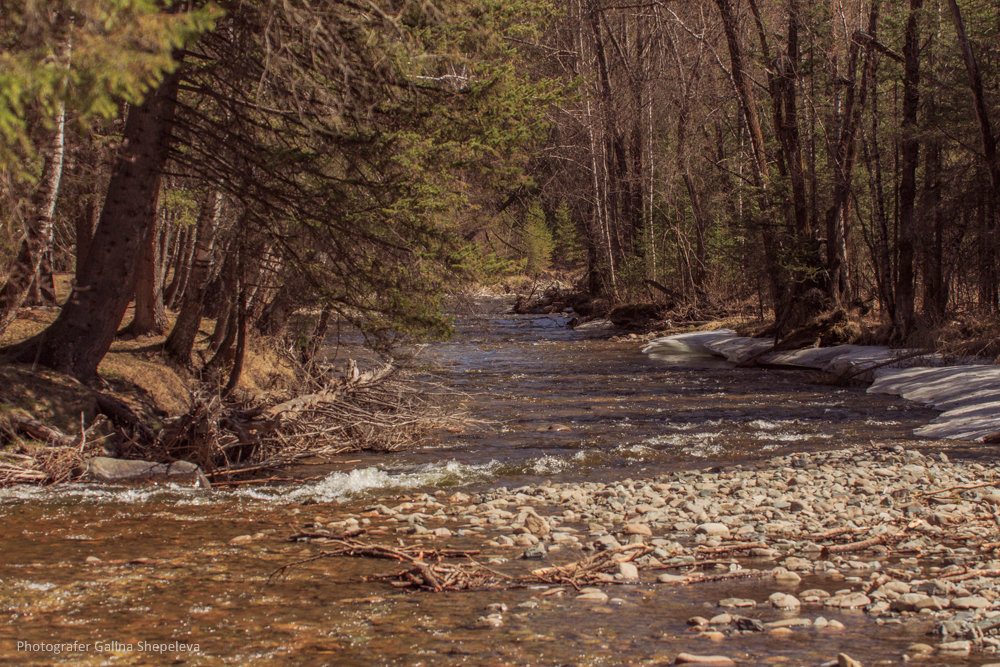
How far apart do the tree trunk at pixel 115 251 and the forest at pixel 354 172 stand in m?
0.03

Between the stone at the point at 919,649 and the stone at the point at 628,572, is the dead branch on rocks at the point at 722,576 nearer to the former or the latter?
the stone at the point at 628,572

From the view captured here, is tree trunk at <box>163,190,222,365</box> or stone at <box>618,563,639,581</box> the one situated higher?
tree trunk at <box>163,190,222,365</box>

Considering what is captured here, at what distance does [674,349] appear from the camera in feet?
82.7

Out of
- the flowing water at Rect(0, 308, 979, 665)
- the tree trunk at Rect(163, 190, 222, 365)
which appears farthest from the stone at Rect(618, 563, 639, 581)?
the tree trunk at Rect(163, 190, 222, 365)

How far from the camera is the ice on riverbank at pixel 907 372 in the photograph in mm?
12266

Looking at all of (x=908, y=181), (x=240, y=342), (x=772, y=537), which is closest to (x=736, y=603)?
(x=772, y=537)

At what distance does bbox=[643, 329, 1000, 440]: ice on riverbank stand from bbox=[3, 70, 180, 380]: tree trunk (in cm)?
1041

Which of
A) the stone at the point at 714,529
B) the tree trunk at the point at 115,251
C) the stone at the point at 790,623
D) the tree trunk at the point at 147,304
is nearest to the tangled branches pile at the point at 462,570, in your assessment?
the stone at the point at 714,529

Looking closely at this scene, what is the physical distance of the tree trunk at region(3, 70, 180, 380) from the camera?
9.85m

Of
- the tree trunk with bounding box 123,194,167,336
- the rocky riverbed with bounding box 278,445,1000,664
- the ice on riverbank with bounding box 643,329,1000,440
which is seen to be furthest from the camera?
the tree trunk with bounding box 123,194,167,336

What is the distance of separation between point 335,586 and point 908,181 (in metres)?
18.0

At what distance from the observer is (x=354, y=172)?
966 centimetres

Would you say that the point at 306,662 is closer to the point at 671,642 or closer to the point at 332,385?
the point at 671,642

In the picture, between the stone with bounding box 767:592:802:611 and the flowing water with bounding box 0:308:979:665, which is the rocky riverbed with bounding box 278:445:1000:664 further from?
the flowing water with bounding box 0:308:979:665
